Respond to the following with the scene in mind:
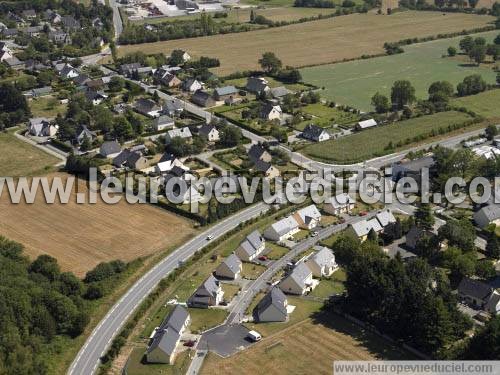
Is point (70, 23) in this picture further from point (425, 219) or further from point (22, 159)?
point (425, 219)

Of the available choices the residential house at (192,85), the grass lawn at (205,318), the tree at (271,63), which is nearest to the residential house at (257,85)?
the tree at (271,63)

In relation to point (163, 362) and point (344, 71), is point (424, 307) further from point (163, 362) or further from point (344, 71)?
point (344, 71)

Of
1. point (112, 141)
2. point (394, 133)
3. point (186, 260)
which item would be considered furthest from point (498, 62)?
point (186, 260)

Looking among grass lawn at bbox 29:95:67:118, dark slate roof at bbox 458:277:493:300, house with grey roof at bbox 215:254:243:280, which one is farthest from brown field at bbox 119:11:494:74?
dark slate roof at bbox 458:277:493:300

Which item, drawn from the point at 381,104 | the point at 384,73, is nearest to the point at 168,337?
the point at 381,104

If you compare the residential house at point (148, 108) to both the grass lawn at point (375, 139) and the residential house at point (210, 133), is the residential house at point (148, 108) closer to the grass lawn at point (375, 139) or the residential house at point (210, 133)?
the residential house at point (210, 133)

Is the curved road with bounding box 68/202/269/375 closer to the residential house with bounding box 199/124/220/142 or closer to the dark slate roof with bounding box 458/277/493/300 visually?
the residential house with bounding box 199/124/220/142

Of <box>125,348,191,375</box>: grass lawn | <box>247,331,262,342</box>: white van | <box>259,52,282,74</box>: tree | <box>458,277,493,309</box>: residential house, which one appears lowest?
<box>125,348,191,375</box>: grass lawn
